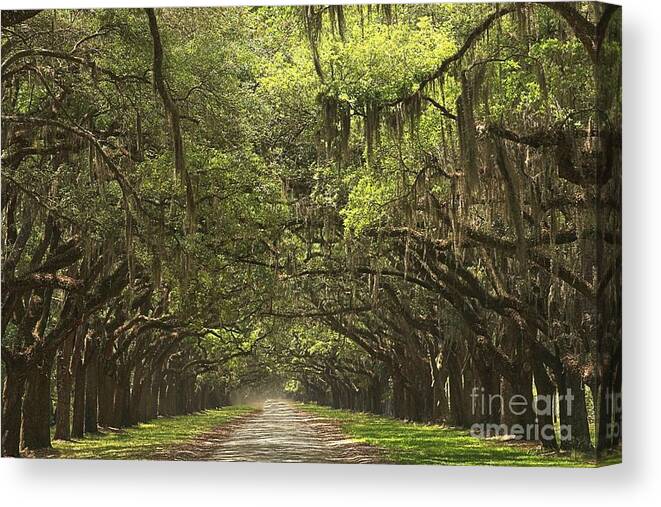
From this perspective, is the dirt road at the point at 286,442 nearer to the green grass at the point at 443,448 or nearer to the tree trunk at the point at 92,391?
the green grass at the point at 443,448

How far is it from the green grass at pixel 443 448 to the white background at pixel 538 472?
0.11 m

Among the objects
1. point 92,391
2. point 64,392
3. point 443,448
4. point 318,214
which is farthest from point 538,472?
point 64,392

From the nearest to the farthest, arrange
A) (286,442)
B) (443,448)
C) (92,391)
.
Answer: (443,448), (286,442), (92,391)

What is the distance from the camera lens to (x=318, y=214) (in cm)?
1423

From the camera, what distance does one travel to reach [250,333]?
14.1 meters

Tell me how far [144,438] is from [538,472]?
4.25 meters

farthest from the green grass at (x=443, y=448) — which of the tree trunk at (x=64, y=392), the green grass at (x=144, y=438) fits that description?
the tree trunk at (x=64, y=392)

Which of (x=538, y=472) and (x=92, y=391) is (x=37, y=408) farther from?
(x=538, y=472)

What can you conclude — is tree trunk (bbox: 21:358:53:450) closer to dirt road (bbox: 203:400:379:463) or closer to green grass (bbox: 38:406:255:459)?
green grass (bbox: 38:406:255:459)

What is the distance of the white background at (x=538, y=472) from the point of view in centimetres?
1212

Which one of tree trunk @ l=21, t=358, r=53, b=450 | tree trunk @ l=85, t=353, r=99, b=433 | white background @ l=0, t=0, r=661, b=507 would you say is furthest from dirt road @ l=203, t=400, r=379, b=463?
tree trunk @ l=21, t=358, r=53, b=450

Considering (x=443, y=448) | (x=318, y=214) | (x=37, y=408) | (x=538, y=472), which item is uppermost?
(x=318, y=214)

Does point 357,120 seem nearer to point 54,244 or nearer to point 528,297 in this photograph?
point 528,297

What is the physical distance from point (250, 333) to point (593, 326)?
145 inches
